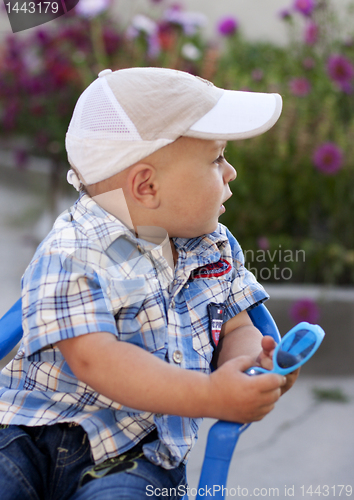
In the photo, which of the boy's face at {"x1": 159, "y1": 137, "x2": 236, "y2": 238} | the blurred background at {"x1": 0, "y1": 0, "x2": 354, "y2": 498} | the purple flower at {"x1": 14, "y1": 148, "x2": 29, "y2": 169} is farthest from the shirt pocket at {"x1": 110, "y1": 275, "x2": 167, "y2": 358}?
the purple flower at {"x1": 14, "y1": 148, "x2": 29, "y2": 169}

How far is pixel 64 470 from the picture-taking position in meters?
0.90

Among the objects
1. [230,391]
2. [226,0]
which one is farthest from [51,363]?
[226,0]

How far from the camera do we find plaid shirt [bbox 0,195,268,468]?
0.83m

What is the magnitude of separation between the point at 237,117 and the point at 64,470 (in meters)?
0.66

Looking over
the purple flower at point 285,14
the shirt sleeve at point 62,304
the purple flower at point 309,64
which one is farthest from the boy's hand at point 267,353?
the purple flower at point 285,14

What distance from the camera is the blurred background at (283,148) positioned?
232 centimetres

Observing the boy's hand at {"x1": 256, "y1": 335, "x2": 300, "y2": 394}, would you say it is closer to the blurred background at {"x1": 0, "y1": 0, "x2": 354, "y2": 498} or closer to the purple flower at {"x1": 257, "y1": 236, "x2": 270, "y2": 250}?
the blurred background at {"x1": 0, "y1": 0, "x2": 354, "y2": 498}

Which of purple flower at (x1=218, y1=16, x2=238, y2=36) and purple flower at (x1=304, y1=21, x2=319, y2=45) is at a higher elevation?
purple flower at (x1=218, y1=16, x2=238, y2=36)

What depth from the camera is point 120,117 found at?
911 mm

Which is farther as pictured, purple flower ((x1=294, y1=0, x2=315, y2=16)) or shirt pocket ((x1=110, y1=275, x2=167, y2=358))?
purple flower ((x1=294, y1=0, x2=315, y2=16))

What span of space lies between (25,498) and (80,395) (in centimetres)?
Answer: 17

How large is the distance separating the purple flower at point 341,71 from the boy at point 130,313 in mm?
1535


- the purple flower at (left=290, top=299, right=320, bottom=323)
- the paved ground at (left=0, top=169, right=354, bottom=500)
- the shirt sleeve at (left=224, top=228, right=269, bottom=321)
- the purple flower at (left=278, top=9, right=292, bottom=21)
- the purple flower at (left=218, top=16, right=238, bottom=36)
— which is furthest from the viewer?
the purple flower at (left=218, top=16, right=238, bottom=36)

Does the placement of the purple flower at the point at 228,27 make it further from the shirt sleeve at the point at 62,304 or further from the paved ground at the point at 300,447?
the shirt sleeve at the point at 62,304
